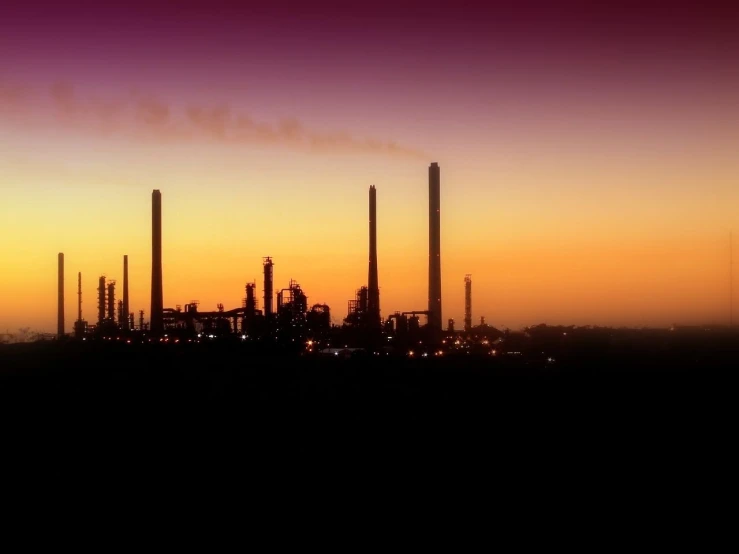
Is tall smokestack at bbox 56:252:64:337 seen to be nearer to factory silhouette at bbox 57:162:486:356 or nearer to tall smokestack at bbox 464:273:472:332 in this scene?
factory silhouette at bbox 57:162:486:356

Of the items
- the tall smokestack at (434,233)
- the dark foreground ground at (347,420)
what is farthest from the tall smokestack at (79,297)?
the tall smokestack at (434,233)

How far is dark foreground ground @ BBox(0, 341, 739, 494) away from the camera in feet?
55.1

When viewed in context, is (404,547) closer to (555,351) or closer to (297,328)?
(297,328)

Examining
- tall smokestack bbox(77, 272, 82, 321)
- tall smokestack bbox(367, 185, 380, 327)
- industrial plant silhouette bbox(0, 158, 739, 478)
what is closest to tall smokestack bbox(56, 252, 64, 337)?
tall smokestack bbox(77, 272, 82, 321)

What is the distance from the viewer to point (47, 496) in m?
13.6

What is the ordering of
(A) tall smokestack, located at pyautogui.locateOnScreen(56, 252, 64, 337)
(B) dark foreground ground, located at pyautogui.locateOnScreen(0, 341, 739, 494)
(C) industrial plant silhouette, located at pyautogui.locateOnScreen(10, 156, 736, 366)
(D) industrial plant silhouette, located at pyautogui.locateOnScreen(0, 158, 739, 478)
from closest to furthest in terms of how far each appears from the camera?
(B) dark foreground ground, located at pyautogui.locateOnScreen(0, 341, 739, 494) → (D) industrial plant silhouette, located at pyautogui.locateOnScreen(0, 158, 739, 478) → (C) industrial plant silhouette, located at pyautogui.locateOnScreen(10, 156, 736, 366) → (A) tall smokestack, located at pyautogui.locateOnScreen(56, 252, 64, 337)

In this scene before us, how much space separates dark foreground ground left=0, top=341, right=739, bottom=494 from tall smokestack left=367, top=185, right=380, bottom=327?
17976mm

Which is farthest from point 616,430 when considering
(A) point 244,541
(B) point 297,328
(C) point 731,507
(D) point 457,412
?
(B) point 297,328

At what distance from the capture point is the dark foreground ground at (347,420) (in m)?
16.8

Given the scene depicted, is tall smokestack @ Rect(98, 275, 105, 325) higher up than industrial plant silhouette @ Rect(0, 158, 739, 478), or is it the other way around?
tall smokestack @ Rect(98, 275, 105, 325)

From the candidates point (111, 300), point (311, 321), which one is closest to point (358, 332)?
point (311, 321)

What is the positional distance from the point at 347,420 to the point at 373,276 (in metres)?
38.7

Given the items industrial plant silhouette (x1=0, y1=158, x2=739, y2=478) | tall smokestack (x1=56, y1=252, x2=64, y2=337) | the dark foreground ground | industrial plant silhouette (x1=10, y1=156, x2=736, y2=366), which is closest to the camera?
the dark foreground ground

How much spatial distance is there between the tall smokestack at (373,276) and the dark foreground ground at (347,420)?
1798 centimetres
